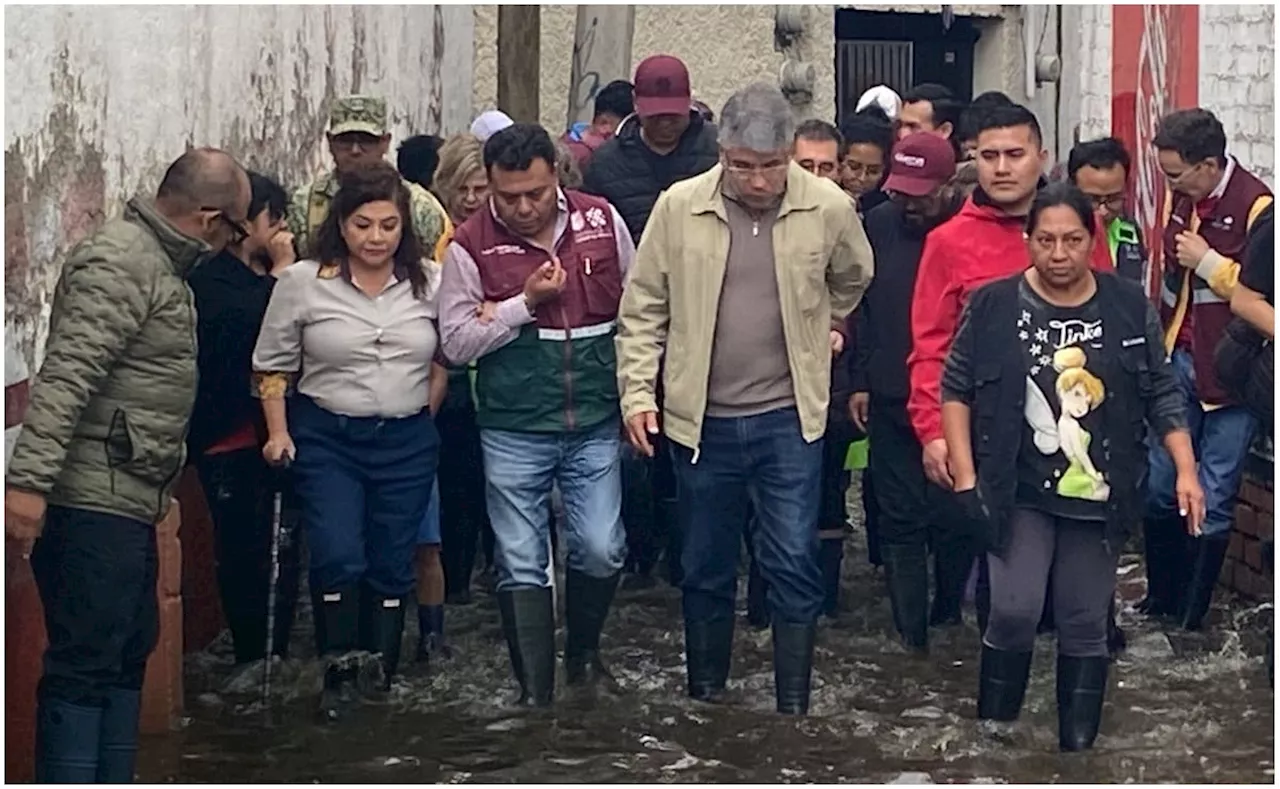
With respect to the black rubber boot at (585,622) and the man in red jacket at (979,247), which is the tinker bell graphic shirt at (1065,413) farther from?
the black rubber boot at (585,622)

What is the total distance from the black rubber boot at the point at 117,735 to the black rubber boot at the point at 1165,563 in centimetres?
390

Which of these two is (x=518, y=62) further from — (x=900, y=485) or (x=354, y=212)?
(x=354, y=212)

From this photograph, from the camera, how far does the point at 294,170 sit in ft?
37.1

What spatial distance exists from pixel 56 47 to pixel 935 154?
268 cm

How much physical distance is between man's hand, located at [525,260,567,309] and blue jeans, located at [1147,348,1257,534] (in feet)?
7.10

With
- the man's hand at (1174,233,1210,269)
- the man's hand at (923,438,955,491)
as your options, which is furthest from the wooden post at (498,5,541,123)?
the man's hand at (923,438,955,491)

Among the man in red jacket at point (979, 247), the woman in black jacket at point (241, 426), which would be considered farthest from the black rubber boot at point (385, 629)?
the man in red jacket at point (979, 247)

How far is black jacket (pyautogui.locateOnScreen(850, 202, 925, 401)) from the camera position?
8.13 metres

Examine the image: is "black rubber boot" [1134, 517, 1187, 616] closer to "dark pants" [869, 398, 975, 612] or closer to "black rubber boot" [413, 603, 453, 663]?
"dark pants" [869, 398, 975, 612]

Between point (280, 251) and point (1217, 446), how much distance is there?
3.03 meters

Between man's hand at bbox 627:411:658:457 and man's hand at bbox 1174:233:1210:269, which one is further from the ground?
man's hand at bbox 1174:233:1210:269

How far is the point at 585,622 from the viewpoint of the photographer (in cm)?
764

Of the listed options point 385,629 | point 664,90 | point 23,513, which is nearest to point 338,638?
point 385,629

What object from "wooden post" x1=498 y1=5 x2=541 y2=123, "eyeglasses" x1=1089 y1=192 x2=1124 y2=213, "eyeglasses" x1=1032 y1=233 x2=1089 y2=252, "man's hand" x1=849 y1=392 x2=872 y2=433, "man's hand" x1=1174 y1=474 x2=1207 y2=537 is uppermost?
"wooden post" x1=498 y1=5 x2=541 y2=123
